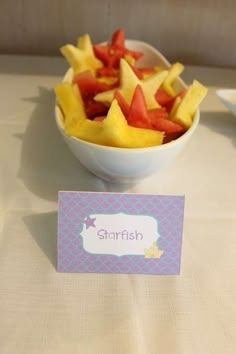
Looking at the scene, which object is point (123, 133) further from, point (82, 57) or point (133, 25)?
point (133, 25)

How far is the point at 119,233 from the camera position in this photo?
17.2 inches

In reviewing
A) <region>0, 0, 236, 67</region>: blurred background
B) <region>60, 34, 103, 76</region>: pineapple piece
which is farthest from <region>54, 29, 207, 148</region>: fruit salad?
<region>0, 0, 236, 67</region>: blurred background

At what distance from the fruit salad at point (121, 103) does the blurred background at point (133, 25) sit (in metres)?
0.22

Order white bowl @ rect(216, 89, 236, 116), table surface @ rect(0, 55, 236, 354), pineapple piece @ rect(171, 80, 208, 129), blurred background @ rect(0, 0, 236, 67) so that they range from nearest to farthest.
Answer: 1. table surface @ rect(0, 55, 236, 354)
2. pineapple piece @ rect(171, 80, 208, 129)
3. white bowl @ rect(216, 89, 236, 116)
4. blurred background @ rect(0, 0, 236, 67)

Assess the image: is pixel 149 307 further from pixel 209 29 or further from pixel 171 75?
pixel 209 29

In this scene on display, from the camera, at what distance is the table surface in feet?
1.27

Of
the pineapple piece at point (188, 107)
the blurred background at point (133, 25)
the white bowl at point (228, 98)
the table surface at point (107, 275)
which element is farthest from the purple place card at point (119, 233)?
the blurred background at point (133, 25)

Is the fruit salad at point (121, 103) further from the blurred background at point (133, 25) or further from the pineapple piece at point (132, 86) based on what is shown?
the blurred background at point (133, 25)

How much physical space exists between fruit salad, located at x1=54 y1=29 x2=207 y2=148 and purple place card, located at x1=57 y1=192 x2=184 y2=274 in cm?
7

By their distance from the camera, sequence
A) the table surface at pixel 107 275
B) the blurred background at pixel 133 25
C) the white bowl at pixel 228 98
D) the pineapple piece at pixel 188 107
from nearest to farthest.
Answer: the table surface at pixel 107 275 → the pineapple piece at pixel 188 107 → the white bowl at pixel 228 98 → the blurred background at pixel 133 25

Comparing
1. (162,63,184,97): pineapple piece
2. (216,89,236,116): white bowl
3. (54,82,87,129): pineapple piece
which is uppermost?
(54,82,87,129): pineapple piece

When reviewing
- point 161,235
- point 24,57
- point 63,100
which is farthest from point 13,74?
point 161,235

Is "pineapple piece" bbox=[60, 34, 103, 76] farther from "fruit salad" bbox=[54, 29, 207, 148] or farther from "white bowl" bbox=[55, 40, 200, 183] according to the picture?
"white bowl" bbox=[55, 40, 200, 183]

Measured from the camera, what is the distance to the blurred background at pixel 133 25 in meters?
0.88
